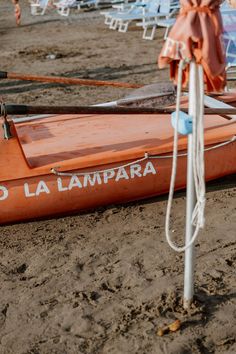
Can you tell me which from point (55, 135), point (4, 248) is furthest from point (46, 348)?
point (55, 135)

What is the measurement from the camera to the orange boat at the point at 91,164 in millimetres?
4309

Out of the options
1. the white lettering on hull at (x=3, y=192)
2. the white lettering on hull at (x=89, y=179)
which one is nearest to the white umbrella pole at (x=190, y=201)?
the white lettering on hull at (x=89, y=179)

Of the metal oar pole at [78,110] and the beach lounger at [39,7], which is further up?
the metal oar pole at [78,110]

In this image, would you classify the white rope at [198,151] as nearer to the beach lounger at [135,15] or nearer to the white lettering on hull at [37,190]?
the white lettering on hull at [37,190]

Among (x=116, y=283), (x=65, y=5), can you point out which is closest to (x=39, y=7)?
(x=65, y=5)

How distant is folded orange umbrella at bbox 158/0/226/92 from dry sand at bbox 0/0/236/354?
144cm

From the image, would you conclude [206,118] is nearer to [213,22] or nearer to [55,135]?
[55,135]

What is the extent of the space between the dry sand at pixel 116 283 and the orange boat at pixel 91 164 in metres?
0.18

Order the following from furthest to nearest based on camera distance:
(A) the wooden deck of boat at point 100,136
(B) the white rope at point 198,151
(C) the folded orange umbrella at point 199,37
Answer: (A) the wooden deck of boat at point 100,136, (B) the white rope at point 198,151, (C) the folded orange umbrella at point 199,37

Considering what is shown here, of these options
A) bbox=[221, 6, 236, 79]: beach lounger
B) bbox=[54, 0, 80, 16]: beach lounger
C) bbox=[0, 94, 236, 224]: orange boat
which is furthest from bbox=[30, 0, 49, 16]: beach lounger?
bbox=[0, 94, 236, 224]: orange boat

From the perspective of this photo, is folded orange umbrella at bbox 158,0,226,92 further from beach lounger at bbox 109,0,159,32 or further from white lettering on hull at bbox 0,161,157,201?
beach lounger at bbox 109,0,159,32

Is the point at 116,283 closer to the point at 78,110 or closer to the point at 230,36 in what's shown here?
the point at 78,110

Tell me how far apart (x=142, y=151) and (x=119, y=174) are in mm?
260

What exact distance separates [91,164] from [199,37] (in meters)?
1.81
